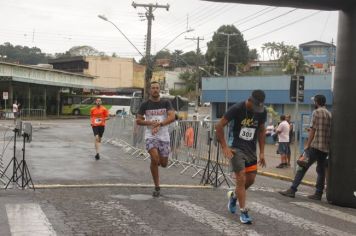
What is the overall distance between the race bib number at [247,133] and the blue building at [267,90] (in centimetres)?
2676

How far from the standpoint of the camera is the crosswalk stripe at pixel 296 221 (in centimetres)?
707

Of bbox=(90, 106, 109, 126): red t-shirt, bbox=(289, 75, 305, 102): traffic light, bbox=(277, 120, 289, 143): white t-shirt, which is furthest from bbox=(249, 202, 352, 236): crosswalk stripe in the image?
bbox=(277, 120, 289, 143): white t-shirt

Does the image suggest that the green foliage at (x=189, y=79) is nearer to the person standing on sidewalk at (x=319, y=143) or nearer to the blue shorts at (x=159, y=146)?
the person standing on sidewalk at (x=319, y=143)

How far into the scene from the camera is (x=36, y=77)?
186ft

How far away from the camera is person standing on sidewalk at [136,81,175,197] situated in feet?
30.8

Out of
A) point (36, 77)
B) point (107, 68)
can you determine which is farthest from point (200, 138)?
point (107, 68)

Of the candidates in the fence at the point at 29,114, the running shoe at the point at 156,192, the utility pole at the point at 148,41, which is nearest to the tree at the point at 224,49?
the fence at the point at 29,114

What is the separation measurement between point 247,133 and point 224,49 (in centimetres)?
8639

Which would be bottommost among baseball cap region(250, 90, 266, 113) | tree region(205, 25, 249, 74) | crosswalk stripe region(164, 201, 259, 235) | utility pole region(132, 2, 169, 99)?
crosswalk stripe region(164, 201, 259, 235)

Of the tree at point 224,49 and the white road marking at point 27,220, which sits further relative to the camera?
the tree at point 224,49

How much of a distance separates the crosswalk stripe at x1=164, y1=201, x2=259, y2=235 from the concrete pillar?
2.72 metres

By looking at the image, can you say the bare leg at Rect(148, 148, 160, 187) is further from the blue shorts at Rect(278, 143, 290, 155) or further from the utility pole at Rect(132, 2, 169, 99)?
the utility pole at Rect(132, 2, 169, 99)

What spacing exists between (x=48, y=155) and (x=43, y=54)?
112 m

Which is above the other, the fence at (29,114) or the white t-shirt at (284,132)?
the white t-shirt at (284,132)
